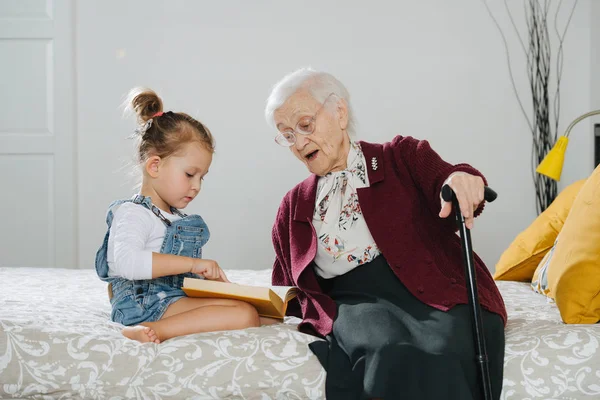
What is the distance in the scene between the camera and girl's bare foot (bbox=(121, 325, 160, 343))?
5.59 ft

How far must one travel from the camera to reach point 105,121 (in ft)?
14.0

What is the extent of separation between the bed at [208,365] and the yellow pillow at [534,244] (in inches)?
36.2

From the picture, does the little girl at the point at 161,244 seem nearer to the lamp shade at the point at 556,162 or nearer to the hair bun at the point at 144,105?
the hair bun at the point at 144,105

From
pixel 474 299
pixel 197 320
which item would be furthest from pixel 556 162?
pixel 197 320

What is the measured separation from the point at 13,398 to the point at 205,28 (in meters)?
2.93

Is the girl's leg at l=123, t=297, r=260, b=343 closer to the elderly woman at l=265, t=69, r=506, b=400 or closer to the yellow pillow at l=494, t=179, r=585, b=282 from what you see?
the elderly woman at l=265, t=69, r=506, b=400

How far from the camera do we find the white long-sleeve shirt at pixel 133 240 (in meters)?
1.78

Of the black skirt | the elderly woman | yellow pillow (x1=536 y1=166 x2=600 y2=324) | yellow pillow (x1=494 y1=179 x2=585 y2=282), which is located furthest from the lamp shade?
the black skirt

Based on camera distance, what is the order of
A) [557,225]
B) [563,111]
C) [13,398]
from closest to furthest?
[13,398]
[557,225]
[563,111]

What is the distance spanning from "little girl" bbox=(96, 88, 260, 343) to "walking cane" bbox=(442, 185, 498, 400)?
56 centimetres

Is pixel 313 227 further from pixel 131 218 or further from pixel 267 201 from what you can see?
pixel 267 201

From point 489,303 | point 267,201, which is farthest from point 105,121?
point 489,303

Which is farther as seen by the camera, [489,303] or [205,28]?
[205,28]

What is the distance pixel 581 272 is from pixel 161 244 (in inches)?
42.3
